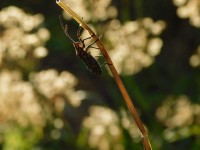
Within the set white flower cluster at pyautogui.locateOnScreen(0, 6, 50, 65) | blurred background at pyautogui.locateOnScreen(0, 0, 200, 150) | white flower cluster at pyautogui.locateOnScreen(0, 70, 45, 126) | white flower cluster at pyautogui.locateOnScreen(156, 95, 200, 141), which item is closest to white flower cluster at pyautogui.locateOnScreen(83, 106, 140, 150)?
blurred background at pyautogui.locateOnScreen(0, 0, 200, 150)

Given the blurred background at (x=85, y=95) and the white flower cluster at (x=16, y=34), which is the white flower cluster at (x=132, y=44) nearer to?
the blurred background at (x=85, y=95)

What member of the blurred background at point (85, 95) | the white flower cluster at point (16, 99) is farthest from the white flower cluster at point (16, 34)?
the white flower cluster at point (16, 99)

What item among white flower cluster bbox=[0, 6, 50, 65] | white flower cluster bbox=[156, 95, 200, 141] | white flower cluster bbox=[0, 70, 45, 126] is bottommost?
white flower cluster bbox=[156, 95, 200, 141]

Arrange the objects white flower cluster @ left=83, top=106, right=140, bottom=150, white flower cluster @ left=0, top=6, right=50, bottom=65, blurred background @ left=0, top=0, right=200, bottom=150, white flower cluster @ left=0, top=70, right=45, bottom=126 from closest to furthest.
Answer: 1. white flower cluster @ left=0, top=6, right=50, bottom=65
2. blurred background @ left=0, top=0, right=200, bottom=150
3. white flower cluster @ left=0, top=70, right=45, bottom=126
4. white flower cluster @ left=83, top=106, right=140, bottom=150

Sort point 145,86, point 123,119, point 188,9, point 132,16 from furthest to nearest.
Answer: point 132,16 → point 145,86 → point 123,119 → point 188,9

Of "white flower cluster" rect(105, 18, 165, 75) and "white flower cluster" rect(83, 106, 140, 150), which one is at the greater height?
"white flower cluster" rect(105, 18, 165, 75)

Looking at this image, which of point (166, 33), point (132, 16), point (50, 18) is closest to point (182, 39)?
point (166, 33)

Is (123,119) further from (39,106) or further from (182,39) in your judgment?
(182,39)

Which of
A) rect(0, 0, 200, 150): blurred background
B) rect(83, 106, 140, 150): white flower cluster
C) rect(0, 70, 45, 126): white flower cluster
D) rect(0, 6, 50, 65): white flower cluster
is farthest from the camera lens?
rect(83, 106, 140, 150): white flower cluster

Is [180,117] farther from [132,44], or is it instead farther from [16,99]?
[16,99]

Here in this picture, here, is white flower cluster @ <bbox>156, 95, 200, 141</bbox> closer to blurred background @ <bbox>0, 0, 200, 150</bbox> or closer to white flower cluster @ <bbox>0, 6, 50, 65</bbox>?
blurred background @ <bbox>0, 0, 200, 150</bbox>

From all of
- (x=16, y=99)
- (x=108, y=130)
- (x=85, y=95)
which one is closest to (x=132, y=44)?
(x=108, y=130)
